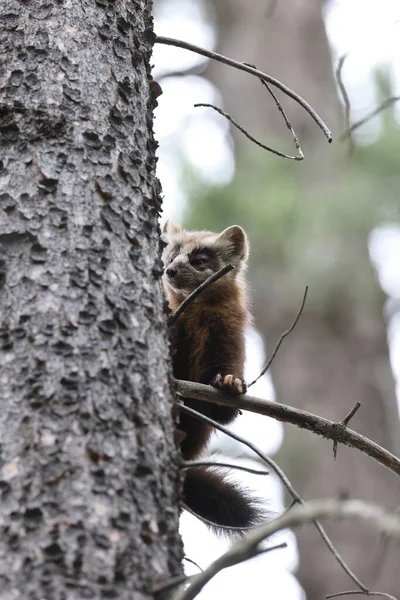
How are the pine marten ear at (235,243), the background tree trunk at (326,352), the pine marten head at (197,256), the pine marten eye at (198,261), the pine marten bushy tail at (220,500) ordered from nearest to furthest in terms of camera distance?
1. the pine marten bushy tail at (220,500)
2. the pine marten head at (197,256)
3. the pine marten eye at (198,261)
4. the pine marten ear at (235,243)
5. the background tree trunk at (326,352)

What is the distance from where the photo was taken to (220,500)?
3156 millimetres

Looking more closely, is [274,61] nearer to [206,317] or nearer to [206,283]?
[206,317]

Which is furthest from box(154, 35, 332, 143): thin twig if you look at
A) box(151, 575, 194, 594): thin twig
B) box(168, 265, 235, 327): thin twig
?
box(151, 575, 194, 594): thin twig

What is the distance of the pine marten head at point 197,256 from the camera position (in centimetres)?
438

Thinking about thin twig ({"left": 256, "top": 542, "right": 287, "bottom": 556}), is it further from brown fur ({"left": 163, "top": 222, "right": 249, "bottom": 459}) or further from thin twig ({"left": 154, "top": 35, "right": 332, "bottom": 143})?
brown fur ({"left": 163, "top": 222, "right": 249, "bottom": 459})

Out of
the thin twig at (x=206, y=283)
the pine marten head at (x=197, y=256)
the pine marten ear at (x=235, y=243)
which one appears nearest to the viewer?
the thin twig at (x=206, y=283)

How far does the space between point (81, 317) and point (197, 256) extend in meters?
2.89

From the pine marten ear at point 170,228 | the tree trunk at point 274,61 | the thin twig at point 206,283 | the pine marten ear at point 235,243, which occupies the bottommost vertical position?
the thin twig at point 206,283

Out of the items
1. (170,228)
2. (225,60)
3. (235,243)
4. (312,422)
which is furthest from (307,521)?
(170,228)

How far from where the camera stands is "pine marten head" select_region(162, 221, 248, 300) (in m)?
4.38

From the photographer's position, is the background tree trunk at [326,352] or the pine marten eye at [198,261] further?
the background tree trunk at [326,352]

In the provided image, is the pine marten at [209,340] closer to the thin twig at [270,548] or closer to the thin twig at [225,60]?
the thin twig at [225,60]

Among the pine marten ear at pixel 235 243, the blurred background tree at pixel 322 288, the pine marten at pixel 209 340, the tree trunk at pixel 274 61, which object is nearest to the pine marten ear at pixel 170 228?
the pine marten at pixel 209 340

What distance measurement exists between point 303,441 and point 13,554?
6.46 m
